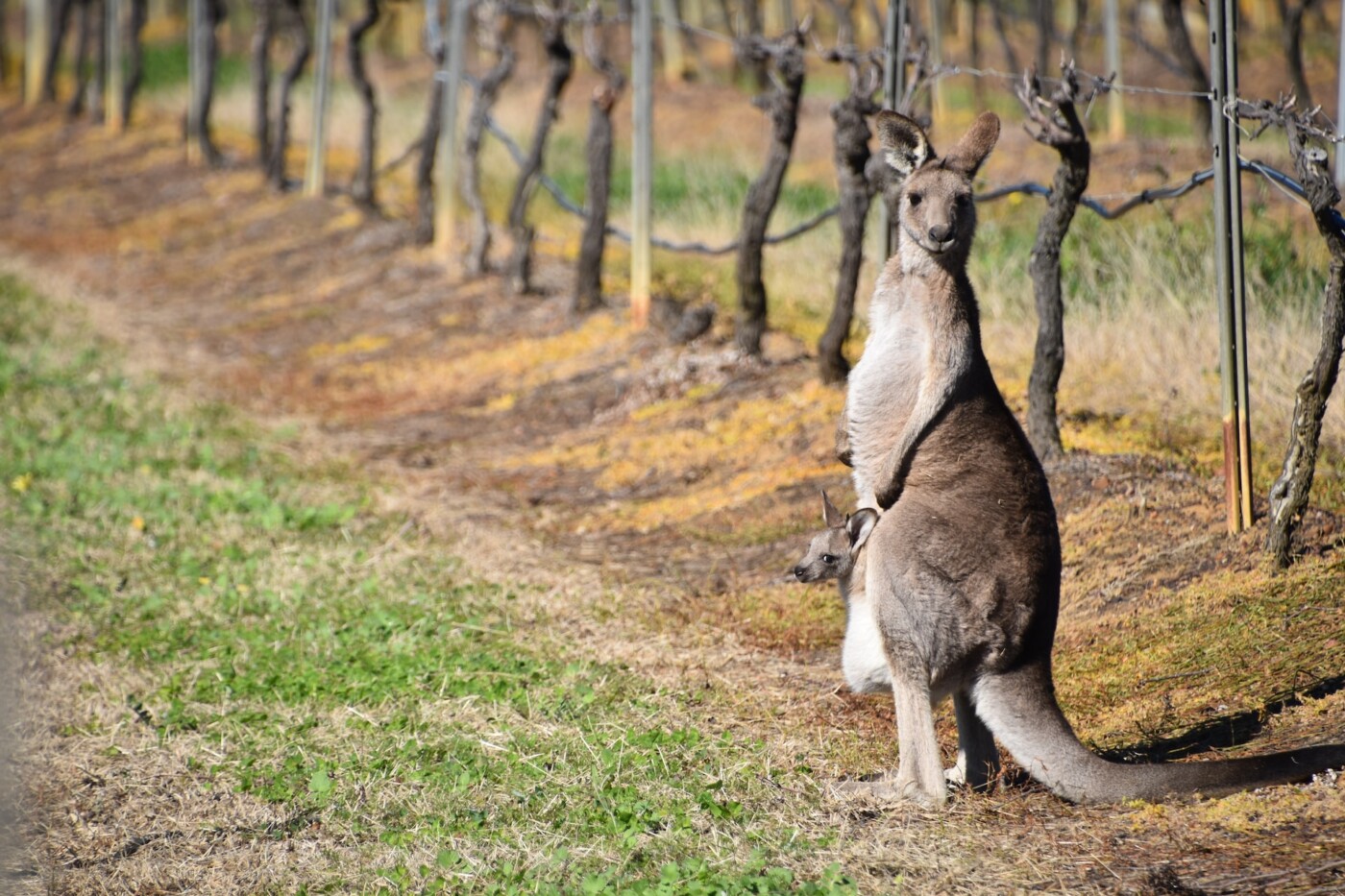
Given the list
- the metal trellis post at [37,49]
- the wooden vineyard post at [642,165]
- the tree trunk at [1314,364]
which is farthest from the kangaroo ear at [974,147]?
the metal trellis post at [37,49]

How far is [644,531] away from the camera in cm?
836

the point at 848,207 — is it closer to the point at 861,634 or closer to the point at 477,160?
the point at 861,634

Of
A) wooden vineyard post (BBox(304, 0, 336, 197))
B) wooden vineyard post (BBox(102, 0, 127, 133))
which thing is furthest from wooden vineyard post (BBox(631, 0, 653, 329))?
wooden vineyard post (BBox(102, 0, 127, 133))

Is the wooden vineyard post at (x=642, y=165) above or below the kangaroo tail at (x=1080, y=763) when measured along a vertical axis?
above

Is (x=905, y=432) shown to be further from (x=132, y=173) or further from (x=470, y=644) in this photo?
(x=132, y=173)

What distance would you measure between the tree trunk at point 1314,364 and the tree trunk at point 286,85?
16458 mm

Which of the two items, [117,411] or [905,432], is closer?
[905,432]

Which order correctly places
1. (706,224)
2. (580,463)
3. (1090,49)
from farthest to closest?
(1090,49), (706,224), (580,463)

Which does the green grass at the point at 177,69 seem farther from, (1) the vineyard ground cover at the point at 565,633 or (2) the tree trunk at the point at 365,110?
(1) the vineyard ground cover at the point at 565,633

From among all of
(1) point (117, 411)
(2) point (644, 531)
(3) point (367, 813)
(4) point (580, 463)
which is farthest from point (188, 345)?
(3) point (367, 813)

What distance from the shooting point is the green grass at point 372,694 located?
14.3 ft

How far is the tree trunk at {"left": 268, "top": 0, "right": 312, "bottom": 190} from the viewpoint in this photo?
20.0 m

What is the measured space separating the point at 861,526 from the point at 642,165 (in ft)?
23.7

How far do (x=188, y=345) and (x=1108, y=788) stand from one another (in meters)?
11.7
